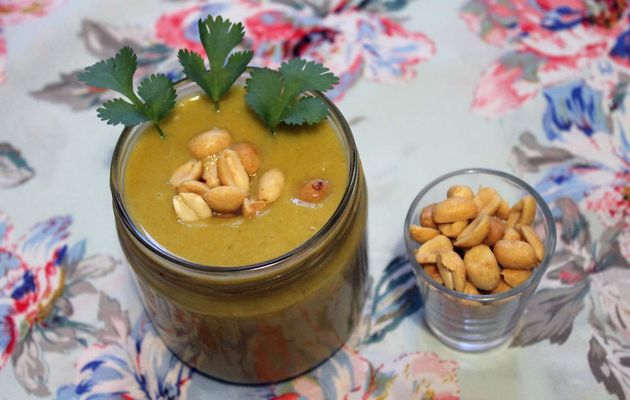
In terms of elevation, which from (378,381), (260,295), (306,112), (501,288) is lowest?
(378,381)

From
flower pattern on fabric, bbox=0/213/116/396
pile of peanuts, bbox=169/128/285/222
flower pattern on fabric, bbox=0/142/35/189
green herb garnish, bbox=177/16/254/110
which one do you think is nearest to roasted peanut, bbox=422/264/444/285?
pile of peanuts, bbox=169/128/285/222

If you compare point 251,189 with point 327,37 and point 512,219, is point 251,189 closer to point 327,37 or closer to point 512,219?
point 512,219

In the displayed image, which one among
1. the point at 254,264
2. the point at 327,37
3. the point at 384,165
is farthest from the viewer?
the point at 327,37

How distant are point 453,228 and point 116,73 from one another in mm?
452

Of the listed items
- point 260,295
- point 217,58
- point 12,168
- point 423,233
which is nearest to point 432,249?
point 423,233

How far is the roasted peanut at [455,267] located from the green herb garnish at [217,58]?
33 centimetres

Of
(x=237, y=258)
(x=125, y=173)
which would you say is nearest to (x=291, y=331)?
(x=237, y=258)

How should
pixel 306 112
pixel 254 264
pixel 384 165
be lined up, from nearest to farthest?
pixel 254 264, pixel 306 112, pixel 384 165

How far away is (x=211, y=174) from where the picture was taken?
982mm

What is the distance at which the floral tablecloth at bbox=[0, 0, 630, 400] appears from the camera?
1.10 metres

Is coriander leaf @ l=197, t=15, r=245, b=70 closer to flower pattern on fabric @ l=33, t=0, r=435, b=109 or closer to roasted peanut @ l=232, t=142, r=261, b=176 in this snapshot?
roasted peanut @ l=232, t=142, r=261, b=176

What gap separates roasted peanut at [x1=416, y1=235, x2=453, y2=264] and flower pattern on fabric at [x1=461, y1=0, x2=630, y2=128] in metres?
0.32

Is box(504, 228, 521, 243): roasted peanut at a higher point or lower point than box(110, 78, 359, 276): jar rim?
lower

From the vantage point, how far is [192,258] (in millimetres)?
919
